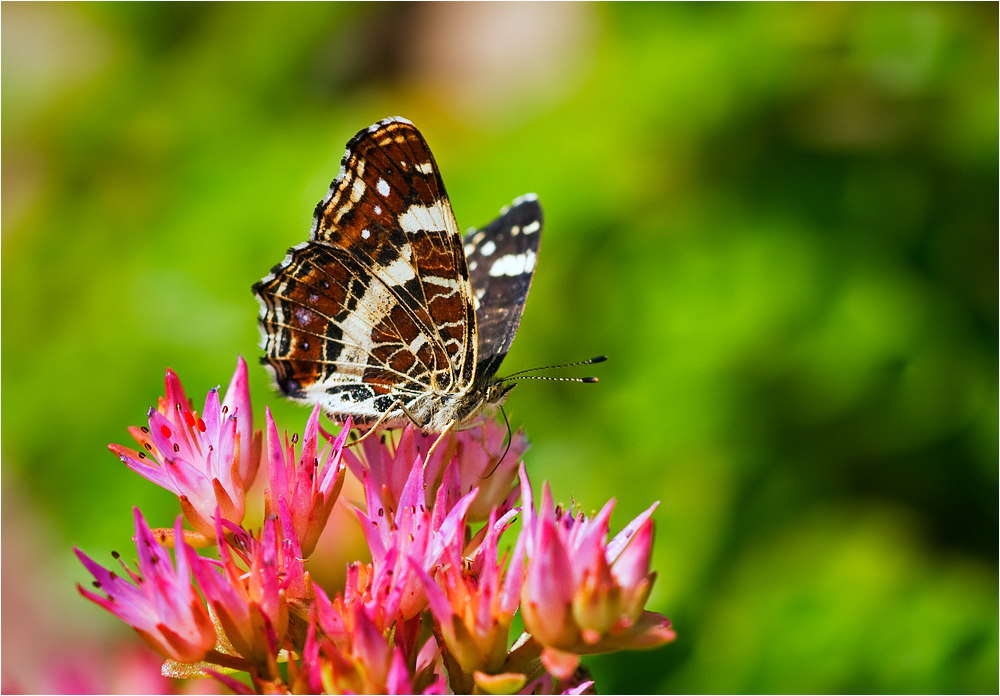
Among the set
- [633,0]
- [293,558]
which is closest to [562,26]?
[633,0]

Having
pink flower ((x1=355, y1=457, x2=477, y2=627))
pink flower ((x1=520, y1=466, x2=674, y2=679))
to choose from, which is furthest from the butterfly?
pink flower ((x1=520, y1=466, x2=674, y2=679))

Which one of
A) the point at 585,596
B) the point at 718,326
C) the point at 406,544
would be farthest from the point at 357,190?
the point at 718,326

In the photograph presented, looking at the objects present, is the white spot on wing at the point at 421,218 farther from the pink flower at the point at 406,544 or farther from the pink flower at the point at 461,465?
the pink flower at the point at 406,544

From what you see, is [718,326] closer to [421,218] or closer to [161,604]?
[421,218]

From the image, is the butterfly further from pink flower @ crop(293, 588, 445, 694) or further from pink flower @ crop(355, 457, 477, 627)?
pink flower @ crop(293, 588, 445, 694)

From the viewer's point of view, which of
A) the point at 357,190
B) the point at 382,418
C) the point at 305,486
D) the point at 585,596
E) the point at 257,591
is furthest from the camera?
the point at 357,190

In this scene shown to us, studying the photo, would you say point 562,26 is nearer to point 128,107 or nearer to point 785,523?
point 128,107
